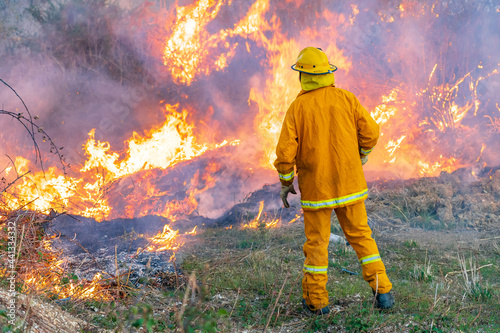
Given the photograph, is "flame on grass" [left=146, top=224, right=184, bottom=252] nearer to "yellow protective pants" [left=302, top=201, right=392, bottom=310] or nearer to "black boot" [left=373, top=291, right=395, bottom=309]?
"yellow protective pants" [left=302, top=201, right=392, bottom=310]

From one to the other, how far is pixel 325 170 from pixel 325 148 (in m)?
0.17

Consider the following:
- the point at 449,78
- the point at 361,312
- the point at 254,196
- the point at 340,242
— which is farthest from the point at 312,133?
the point at 449,78

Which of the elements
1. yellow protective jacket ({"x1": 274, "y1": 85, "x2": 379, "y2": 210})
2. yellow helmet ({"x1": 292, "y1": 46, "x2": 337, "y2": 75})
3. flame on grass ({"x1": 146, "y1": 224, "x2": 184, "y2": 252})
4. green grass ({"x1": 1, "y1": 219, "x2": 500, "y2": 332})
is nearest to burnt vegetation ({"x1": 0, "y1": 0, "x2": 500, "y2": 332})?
green grass ({"x1": 1, "y1": 219, "x2": 500, "y2": 332})

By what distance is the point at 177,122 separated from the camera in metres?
7.75

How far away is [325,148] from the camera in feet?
10.8

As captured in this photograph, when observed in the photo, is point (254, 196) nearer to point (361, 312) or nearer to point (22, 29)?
point (361, 312)

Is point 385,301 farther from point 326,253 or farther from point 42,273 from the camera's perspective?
point 42,273

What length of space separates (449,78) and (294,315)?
6.93 m

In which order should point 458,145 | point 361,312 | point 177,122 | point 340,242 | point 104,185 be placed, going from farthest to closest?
1. point 458,145
2. point 177,122
3. point 104,185
4. point 340,242
5. point 361,312

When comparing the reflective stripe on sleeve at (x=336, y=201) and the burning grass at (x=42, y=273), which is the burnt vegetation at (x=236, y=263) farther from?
the reflective stripe on sleeve at (x=336, y=201)

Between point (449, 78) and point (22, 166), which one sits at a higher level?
point (449, 78)

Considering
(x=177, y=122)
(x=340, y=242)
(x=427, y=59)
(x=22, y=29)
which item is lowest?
(x=340, y=242)

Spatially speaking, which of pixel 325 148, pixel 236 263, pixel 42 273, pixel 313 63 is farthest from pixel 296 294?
pixel 42 273

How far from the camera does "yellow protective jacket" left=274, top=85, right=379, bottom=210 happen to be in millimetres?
3262
